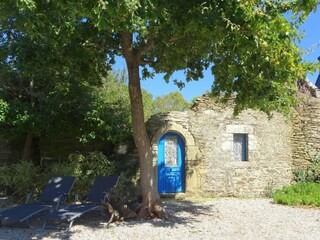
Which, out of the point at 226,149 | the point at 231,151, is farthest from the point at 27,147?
the point at 231,151

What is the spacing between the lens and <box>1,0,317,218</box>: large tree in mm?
5551

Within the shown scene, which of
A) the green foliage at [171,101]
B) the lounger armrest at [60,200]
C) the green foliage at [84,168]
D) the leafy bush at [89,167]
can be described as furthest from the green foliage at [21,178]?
the green foliage at [171,101]

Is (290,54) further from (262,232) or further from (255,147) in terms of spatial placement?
(255,147)

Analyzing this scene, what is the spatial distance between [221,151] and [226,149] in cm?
19

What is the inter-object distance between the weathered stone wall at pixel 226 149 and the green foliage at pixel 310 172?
0.98 feet

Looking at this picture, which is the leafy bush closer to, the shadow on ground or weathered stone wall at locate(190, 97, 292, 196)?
the shadow on ground

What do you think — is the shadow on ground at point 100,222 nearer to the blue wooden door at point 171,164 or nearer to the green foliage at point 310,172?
the blue wooden door at point 171,164

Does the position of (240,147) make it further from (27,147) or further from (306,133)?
(27,147)

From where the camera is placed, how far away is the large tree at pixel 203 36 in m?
5.55

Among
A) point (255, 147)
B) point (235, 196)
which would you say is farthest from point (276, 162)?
point (235, 196)

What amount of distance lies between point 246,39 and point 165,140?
6725 millimetres

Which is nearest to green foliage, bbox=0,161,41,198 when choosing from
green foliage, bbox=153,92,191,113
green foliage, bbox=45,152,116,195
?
green foliage, bbox=45,152,116,195

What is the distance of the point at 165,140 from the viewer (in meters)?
12.3

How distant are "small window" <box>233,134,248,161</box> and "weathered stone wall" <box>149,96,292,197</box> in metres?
0.16
